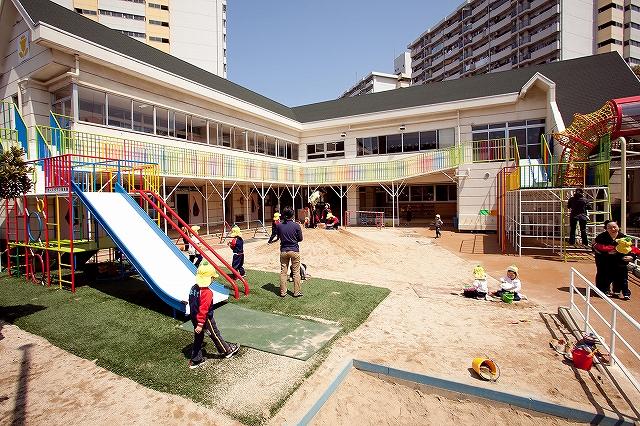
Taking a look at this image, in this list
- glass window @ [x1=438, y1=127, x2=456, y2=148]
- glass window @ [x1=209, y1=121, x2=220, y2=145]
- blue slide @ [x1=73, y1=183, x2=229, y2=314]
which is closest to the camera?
blue slide @ [x1=73, y1=183, x2=229, y2=314]

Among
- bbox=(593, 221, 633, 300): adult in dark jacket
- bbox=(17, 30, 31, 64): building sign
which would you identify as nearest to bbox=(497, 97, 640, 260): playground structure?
bbox=(593, 221, 633, 300): adult in dark jacket

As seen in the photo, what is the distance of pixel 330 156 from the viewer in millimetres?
25906

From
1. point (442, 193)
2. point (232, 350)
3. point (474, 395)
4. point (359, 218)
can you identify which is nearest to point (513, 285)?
point (474, 395)

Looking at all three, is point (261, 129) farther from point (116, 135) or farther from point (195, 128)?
point (116, 135)

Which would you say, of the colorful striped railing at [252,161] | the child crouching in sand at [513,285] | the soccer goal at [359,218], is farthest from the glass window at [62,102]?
the soccer goal at [359,218]

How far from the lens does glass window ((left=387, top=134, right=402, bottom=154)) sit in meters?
23.7

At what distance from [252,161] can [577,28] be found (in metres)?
59.1

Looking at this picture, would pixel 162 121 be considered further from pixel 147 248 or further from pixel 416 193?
pixel 416 193

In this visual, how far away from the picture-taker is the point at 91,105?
42.8 feet

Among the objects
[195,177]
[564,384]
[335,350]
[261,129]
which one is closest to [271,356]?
[335,350]

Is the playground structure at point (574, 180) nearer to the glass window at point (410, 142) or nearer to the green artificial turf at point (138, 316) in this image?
the green artificial turf at point (138, 316)

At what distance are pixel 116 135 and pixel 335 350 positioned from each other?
1338 cm

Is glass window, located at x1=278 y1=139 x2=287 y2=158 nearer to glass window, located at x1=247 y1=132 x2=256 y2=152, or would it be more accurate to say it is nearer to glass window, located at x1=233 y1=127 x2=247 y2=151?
glass window, located at x1=247 y1=132 x2=256 y2=152

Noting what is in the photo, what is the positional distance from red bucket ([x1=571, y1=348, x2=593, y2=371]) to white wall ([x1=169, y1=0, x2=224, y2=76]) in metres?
64.2
